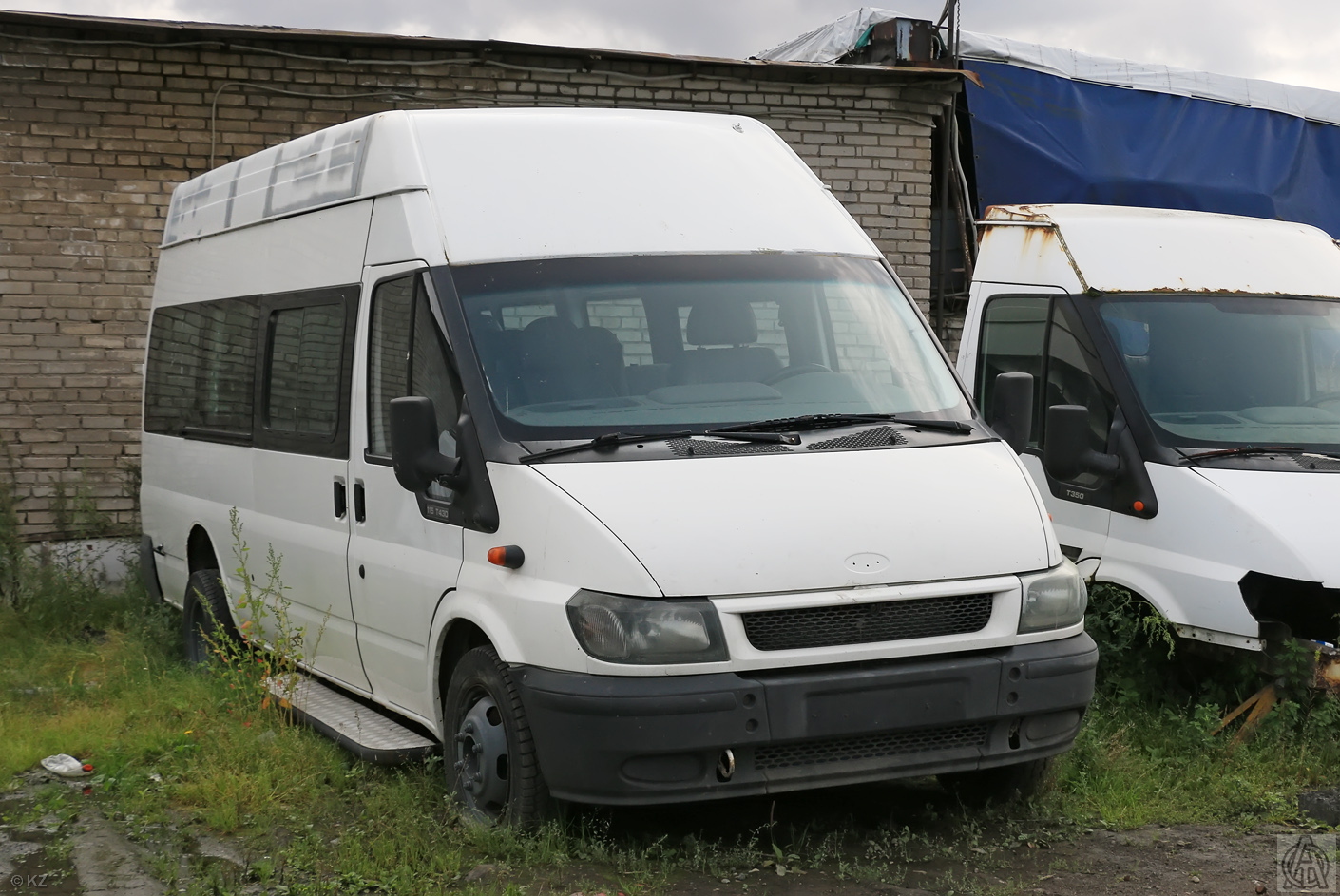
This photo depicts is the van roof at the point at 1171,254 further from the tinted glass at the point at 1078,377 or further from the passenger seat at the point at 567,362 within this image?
the passenger seat at the point at 567,362

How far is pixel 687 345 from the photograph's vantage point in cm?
481

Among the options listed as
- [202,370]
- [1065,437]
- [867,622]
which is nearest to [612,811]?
[867,622]

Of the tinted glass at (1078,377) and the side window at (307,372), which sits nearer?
the side window at (307,372)

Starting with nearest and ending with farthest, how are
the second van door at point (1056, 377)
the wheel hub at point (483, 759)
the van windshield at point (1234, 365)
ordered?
1. the wheel hub at point (483, 759)
2. the van windshield at point (1234, 365)
3. the second van door at point (1056, 377)

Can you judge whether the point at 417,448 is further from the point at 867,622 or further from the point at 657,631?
the point at 867,622

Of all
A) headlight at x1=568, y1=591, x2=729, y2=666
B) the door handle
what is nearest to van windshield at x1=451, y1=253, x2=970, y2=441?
headlight at x1=568, y1=591, x2=729, y2=666

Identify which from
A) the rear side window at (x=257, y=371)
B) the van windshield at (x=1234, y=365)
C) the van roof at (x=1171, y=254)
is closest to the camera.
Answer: the rear side window at (x=257, y=371)

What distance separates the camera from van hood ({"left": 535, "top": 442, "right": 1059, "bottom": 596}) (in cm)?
410

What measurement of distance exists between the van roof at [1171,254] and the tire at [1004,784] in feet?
8.17

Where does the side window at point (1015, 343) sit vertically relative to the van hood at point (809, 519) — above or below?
above

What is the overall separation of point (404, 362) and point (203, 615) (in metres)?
2.82

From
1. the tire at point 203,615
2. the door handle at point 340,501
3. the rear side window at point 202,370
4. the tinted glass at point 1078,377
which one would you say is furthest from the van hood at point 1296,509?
the tire at point 203,615

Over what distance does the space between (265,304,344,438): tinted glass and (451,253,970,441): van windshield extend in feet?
3.50

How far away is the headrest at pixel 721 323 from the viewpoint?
4840mm
